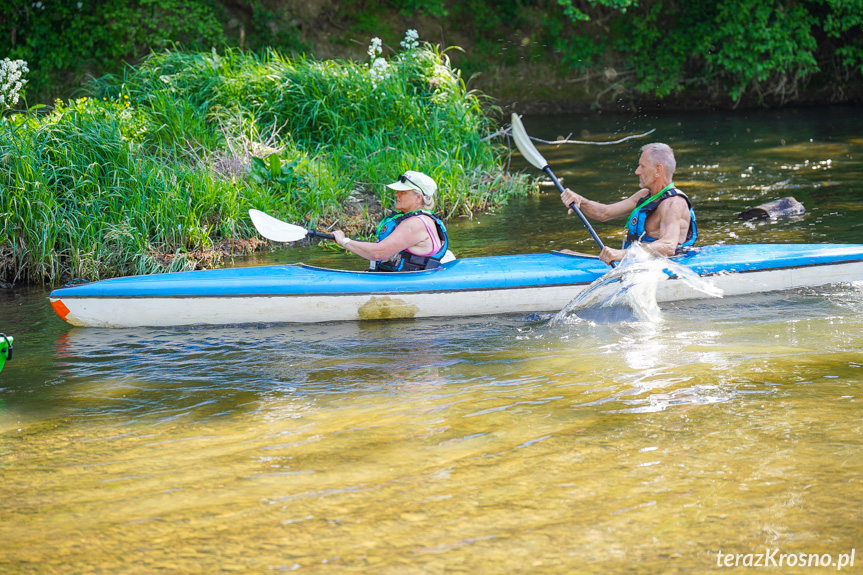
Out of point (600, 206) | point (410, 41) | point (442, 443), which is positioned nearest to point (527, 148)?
point (600, 206)

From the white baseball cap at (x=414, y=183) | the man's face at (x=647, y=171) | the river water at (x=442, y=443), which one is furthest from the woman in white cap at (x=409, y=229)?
the man's face at (x=647, y=171)

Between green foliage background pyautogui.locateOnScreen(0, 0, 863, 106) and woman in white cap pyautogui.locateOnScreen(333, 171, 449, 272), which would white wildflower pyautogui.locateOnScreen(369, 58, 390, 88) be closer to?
woman in white cap pyautogui.locateOnScreen(333, 171, 449, 272)

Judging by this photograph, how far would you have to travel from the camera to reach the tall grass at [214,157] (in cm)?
561

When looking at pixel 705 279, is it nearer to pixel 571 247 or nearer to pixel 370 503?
pixel 571 247

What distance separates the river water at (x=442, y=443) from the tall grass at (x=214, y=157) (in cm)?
84

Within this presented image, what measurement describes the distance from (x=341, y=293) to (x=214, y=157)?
A: 9.14 feet

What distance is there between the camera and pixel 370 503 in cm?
251

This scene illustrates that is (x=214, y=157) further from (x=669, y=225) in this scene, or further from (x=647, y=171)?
(x=669, y=225)

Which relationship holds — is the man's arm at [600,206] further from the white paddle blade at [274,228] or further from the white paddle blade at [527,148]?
the white paddle blade at [274,228]

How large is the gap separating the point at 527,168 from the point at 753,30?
16.1 feet

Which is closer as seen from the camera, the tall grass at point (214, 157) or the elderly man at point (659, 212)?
the elderly man at point (659, 212)

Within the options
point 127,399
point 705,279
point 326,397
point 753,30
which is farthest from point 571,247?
point 753,30

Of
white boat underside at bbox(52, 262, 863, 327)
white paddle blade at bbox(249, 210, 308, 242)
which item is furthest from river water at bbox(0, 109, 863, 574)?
white paddle blade at bbox(249, 210, 308, 242)

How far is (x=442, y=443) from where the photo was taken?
2.93 m
